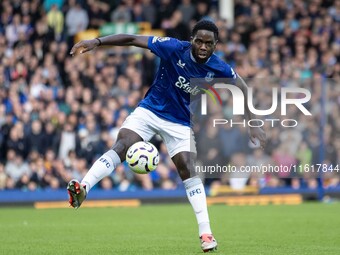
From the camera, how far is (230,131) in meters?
20.8

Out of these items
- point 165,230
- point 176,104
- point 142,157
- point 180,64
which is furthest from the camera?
point 165,230

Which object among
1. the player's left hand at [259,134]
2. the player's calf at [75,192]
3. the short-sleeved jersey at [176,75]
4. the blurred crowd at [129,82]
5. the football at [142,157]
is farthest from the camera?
the blurred crowd at [129,82]

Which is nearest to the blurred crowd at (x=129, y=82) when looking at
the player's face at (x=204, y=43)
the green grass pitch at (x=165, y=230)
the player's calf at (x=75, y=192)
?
the green grass pitch at (x=165, y=230)

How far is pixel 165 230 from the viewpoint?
45.0 ft

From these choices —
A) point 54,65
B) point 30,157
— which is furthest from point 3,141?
point 54,65

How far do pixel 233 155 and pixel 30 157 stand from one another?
14.3ft

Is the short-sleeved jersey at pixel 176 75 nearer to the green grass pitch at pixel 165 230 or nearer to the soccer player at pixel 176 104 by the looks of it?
the soccer player at pixel 176 104

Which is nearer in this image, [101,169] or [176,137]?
[101,169]

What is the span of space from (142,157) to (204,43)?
1.42m

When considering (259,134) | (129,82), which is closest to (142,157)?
(259,134)

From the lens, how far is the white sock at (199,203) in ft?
34.8

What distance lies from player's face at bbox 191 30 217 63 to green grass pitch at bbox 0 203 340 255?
2164 mm

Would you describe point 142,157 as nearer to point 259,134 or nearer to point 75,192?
point 75,192

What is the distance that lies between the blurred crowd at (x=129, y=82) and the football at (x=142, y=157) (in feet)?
31.8
